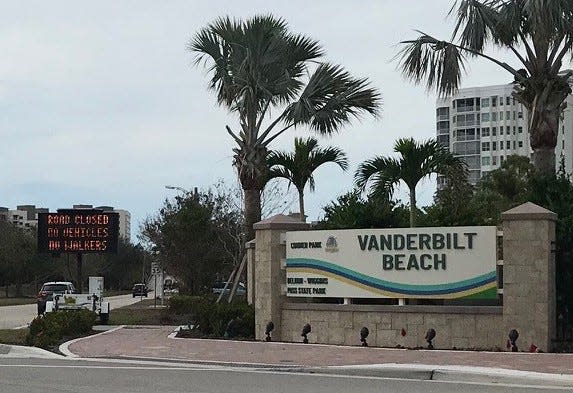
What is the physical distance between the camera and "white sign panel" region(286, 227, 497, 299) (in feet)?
60.5

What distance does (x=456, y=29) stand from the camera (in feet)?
65.3

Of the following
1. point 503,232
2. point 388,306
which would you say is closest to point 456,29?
point 503,232

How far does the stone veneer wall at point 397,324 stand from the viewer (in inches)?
709

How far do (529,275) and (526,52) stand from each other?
5.02 metres

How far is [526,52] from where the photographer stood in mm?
19609

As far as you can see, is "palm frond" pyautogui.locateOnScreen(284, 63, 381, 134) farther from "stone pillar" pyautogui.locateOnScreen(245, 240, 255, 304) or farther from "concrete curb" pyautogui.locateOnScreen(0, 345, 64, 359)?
"concrete curb" pyautogui.locateOnScreen(0, 345, 64, 359)

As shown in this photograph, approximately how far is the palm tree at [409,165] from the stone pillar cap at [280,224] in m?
4.37

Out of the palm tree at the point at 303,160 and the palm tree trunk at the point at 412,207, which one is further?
the palm tree at the point at 303,160

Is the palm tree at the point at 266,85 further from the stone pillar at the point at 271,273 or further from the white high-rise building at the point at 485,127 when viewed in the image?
the white high-rise building at the point at 485,127

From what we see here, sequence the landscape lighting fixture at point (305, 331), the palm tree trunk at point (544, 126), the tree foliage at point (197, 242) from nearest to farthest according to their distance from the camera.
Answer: the palm tree trunk at point (544, 126)
the landscape lighting fixture at point (305, 331)
the tree foliage at point (197, 242)

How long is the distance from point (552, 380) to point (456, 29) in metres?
9.15

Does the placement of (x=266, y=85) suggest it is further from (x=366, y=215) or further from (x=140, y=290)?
(x=140, y=290)

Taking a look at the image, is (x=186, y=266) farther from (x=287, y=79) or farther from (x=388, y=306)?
(x=388, y=306)

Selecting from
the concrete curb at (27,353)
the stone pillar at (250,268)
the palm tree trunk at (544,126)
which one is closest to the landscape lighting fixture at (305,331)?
the concrete curb at (27,353)
